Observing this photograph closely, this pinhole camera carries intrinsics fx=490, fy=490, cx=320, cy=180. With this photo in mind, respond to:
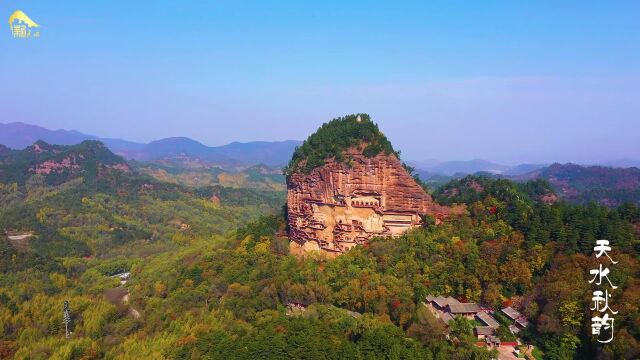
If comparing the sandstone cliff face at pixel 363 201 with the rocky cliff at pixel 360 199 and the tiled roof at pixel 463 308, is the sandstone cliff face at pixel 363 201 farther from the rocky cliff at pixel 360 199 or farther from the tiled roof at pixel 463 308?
the tiled roof at pixel 463 308

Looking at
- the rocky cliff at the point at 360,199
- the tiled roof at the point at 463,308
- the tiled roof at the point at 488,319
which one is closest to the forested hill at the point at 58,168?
the rocky cliff at the point at 360,199

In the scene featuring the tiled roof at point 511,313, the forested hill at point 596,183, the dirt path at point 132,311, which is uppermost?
the forested hill at point 596,183

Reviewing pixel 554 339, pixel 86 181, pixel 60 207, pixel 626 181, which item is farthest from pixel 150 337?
pixel 626 181

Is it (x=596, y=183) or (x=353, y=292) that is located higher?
(x=596, y=183)

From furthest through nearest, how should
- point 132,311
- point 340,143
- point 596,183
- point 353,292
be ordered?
point 596,183, point 132,311, point 340,143, point 353,292

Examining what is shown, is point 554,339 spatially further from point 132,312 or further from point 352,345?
point 132,312

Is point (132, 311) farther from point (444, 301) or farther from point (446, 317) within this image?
point (446, 317)
